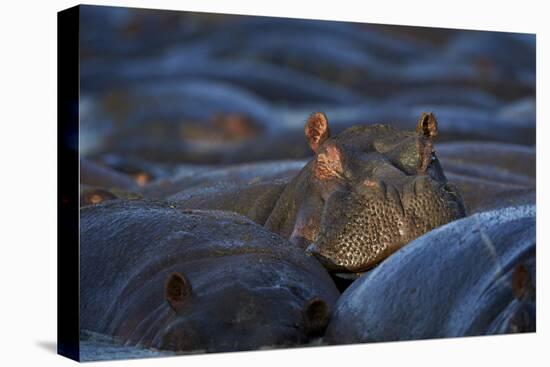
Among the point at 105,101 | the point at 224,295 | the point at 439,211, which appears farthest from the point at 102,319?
the point at 439,211

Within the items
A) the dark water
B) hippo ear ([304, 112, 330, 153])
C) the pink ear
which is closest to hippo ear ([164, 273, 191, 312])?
the dark water

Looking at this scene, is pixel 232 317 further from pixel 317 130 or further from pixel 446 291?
pixel 317 130

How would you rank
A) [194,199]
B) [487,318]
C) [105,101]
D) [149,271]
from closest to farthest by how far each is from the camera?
[487,318], [149,271], [105,101], [194,199]

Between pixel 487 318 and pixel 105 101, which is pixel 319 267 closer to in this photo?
pixel 487 318

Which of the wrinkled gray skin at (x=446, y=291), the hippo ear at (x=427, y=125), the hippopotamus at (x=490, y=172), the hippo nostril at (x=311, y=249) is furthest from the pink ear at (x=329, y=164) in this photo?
the hippopotamus at (x=490, y=172)

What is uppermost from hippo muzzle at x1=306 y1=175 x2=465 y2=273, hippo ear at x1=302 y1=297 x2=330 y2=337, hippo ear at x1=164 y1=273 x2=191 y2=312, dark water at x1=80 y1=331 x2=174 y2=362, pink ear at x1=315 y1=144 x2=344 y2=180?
pink ear at x1=315 y1=144 x2=344 y2=180

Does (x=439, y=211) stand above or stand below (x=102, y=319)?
above

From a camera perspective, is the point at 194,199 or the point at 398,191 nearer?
the point at 398,191

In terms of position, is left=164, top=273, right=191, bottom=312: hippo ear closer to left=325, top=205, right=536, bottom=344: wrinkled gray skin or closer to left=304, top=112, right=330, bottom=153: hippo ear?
left=325, top=205, right=536, bottom=344: wrinkled gray skin
